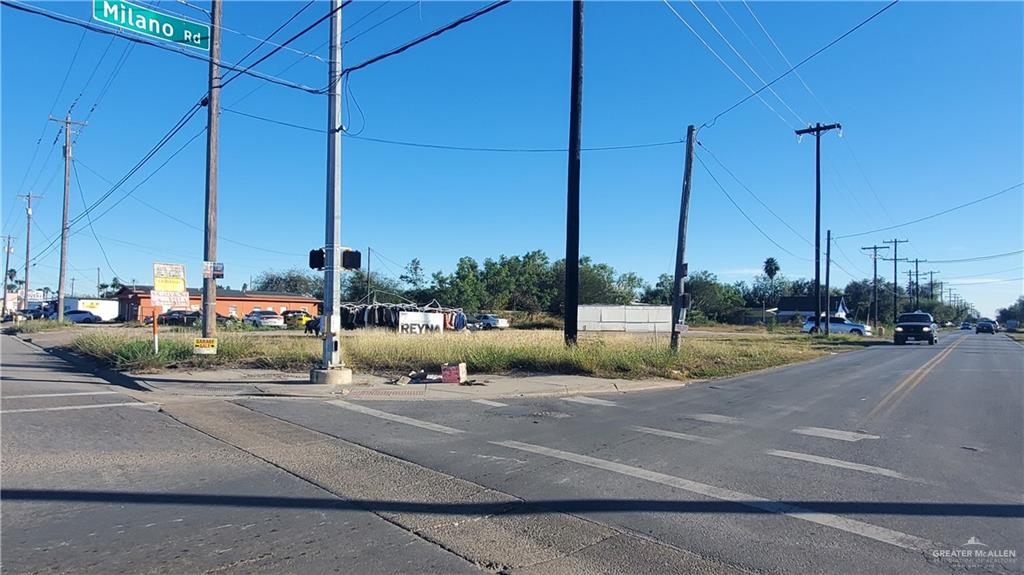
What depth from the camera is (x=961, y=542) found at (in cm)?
504

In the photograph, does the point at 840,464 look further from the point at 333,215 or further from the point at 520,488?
the point at 333,215

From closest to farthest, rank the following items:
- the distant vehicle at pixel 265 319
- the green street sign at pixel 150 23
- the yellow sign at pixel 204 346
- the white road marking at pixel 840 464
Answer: the white road marking at pixel 840 464 → the green street sign at pixel 150 23 → the yellow sign at pixel 204 346 → the distant vehicle at pixel 265 319

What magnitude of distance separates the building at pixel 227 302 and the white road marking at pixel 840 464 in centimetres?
6477

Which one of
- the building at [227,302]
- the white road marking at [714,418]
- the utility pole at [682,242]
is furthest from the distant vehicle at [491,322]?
the white road marking at [714,418]

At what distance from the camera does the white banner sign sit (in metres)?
41.6

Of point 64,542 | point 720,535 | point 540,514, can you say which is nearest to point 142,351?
point 64,542

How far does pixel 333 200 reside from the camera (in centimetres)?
1516

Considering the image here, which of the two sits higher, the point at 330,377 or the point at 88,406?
the point at 330,377

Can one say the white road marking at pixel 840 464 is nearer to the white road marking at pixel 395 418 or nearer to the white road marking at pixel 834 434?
the white road marking at pixel 834 434

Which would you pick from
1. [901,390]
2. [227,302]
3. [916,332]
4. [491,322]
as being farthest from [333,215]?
[227,302]

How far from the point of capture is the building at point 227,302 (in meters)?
→ 65.9

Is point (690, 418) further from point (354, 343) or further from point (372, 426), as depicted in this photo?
point (354, 343)

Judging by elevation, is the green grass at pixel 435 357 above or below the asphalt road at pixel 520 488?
above

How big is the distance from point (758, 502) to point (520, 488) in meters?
2.20
